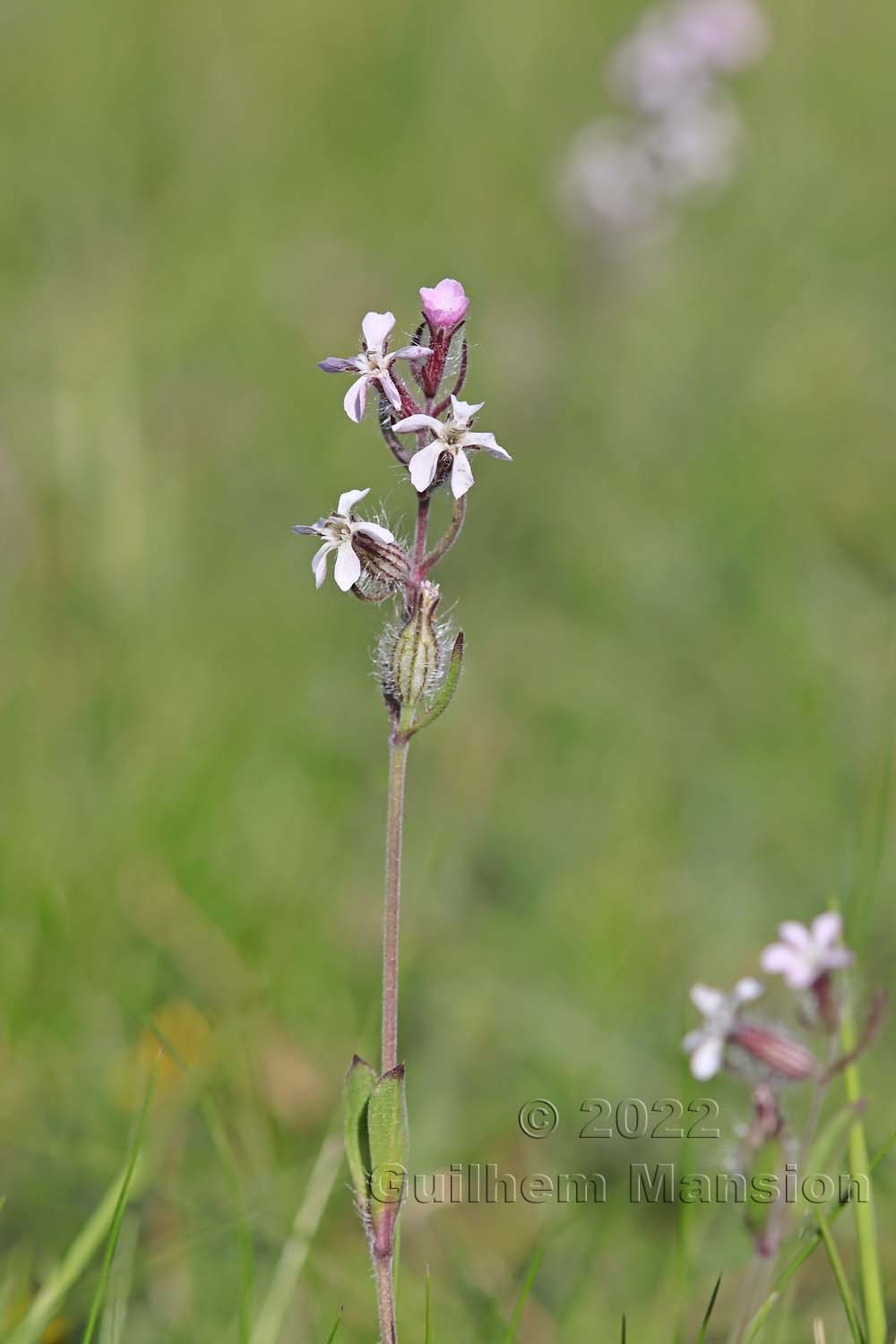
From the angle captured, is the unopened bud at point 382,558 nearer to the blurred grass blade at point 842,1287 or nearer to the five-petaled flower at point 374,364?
the five-petaled flower at point 374,364

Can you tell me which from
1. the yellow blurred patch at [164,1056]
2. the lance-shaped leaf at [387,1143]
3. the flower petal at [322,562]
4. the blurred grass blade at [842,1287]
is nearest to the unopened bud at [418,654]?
the flower petal at [322,562]

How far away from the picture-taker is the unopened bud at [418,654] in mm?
1759

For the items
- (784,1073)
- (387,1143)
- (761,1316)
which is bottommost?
A: (761,1316)

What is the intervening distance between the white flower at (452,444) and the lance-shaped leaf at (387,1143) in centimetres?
74

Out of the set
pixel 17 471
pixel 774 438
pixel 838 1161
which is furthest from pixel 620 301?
pixel 838 1161

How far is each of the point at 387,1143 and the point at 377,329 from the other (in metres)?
1.05

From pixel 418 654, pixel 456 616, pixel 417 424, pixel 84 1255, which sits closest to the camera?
pixel 417 424

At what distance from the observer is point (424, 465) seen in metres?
1.67

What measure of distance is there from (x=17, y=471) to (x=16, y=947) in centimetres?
261

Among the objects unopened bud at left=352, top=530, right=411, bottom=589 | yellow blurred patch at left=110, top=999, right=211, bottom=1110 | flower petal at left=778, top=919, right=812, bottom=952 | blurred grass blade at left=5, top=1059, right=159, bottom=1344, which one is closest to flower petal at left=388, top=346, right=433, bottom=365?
unopened bud at left=352, top=530, right=411, bottom=589

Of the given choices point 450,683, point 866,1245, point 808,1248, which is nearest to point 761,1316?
point 808,1248

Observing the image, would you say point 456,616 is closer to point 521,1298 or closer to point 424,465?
point 424,465

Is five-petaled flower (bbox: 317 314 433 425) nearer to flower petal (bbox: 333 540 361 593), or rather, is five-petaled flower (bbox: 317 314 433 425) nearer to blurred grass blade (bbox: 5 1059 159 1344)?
flower petal (bbox: 333 540 361 593)

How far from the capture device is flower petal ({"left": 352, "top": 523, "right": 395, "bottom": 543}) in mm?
1723
